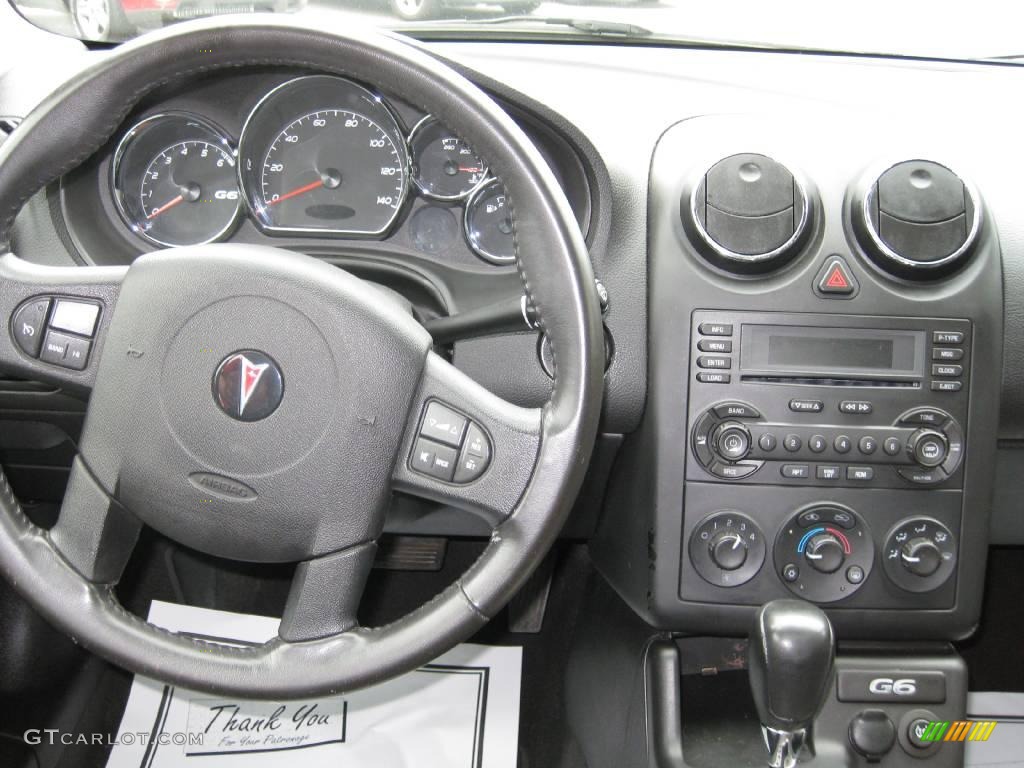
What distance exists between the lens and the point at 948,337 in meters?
1.20

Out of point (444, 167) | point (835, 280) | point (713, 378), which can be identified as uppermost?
point (444, 167)

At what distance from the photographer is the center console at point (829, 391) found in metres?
1.19

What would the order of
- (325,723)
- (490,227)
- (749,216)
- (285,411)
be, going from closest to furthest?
(285,411), (749,216), (490,227), (325,723)

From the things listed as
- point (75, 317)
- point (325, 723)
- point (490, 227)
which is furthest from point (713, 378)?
point (325, 723)

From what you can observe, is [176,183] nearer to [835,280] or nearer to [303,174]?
[303,174]

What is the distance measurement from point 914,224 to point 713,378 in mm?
297

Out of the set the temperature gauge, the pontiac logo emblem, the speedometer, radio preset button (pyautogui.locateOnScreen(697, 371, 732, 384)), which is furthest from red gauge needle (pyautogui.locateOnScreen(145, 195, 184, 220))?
radio preset button (pyautogui.locateOnScreen(697, 371, 732, 384))

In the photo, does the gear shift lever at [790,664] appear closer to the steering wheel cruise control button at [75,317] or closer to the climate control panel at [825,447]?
the climate control panel at [825,447]

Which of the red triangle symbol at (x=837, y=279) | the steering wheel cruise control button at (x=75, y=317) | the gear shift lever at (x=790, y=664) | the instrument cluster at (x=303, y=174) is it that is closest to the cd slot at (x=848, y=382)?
the red triangle symbol at (x=837, y=279)

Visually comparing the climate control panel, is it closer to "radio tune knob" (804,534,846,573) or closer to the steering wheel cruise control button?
"radio tune knob" (804,534,846,573)

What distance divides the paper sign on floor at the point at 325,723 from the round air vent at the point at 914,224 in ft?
3.01

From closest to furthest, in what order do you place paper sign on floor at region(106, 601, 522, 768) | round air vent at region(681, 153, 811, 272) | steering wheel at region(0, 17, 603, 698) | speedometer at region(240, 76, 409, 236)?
steering wheel at region(0, 17, 603, 698), round air vent at region(681, 153, 811, 272), speedometer at region(240, 76, 409, 236), paper sign on floor at region(106, 601, 522, 768)

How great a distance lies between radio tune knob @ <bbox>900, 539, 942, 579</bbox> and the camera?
1216mm

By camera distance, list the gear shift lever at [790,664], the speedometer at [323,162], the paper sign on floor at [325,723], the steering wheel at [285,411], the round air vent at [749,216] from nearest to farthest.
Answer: the steering wheel at [285,411] → the gear shift lever at [790,664] → the round air vent at [749,216] → the speedometer at [323,162] → the paper sign on floor at [325,723]
